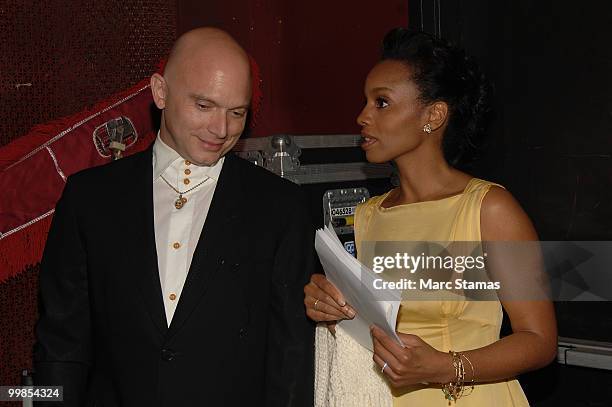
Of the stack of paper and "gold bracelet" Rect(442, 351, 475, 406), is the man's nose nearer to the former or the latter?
the stack of paper

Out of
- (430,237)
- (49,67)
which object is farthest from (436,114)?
(49,67)

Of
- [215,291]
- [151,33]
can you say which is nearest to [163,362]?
[215,291]

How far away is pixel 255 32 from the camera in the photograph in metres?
2.67

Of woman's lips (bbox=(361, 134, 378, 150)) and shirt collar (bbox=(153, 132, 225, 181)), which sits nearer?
shirt collar (bbox=(153, 132, 225, 181))

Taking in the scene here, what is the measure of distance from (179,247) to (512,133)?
1.56 meters

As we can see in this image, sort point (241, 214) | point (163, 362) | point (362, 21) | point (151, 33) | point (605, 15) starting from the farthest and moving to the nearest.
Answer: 1. point (362, 21)
2. point (151, 33)
3. point (605, 15)
4. point (241, 214)
5. point (163, 362)

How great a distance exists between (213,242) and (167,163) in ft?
0.84

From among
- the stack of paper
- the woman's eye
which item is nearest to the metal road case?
the woman's eye

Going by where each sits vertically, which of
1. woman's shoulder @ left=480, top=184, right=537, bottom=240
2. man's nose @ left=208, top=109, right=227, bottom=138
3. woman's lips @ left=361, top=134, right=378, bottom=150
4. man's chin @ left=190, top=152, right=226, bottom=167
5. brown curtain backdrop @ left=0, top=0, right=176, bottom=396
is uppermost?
brown curtain backdrop @ left=0, top=0, right=176, bottom=396

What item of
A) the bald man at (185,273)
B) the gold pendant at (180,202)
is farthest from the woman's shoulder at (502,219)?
the gold pendant at (180,202)

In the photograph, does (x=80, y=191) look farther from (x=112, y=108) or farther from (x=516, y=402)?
(x=516, y=402)

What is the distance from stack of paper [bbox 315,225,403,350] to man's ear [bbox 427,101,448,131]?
0.52 metres

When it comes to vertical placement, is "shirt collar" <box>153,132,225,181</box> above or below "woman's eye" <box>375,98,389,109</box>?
below

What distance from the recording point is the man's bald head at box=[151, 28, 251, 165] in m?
1.73
